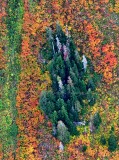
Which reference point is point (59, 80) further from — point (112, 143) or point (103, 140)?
point (112, 143)

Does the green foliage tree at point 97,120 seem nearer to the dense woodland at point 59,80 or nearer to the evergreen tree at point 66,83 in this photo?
the dense woodland at point 59,80

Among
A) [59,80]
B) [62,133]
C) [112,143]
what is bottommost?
[112,143]

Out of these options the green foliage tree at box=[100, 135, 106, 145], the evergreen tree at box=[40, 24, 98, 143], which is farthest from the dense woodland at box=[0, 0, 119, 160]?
the green foliage tree at box=[100, 135, 106, 145]

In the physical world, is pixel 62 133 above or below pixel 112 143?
above

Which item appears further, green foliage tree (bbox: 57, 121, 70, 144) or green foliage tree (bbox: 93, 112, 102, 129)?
green foliage tree (bbox: 93, 112, 102, 129)

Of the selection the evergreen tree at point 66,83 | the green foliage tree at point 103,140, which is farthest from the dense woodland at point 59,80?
the green foliage tree at point 103,140

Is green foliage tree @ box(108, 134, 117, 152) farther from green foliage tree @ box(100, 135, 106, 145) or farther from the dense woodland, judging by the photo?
green foliage tree @ box(100, 135, 106, 145)

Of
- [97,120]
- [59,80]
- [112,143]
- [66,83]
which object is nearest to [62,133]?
[97,120]

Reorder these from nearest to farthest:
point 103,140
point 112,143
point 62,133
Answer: point 62,133 → point 112,143 → point 103,140

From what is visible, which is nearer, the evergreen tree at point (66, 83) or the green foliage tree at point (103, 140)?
the evergreen tree at point (66, 83)
